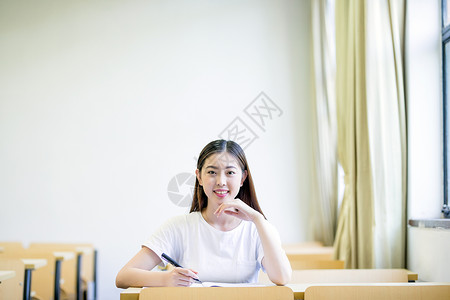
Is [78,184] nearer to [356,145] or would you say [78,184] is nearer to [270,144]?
[270,144]

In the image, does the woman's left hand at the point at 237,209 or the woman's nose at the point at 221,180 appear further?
the woman's nose at the point at 221,180

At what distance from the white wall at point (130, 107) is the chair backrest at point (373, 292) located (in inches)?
137

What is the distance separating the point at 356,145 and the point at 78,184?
3093 millimetres

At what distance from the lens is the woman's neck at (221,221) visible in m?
2.02

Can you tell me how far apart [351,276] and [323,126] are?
2.64 m

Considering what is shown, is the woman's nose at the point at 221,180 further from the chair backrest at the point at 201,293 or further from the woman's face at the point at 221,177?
the chair backrest at the point at 201,293

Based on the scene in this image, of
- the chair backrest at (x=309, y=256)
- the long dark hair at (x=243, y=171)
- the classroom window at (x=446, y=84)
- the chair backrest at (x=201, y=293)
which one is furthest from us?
the chair backrest at (x=309, y=256)

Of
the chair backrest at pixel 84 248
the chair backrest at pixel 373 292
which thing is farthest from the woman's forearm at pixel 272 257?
the chair backrest at pixel 84 248

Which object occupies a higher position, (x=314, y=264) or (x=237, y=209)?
(x=237, y=209)

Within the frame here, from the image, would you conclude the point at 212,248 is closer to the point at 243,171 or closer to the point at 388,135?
the point at 243,171

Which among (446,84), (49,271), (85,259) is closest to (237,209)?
(446,84)

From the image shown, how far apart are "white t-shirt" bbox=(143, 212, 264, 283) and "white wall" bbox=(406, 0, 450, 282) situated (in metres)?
1.11

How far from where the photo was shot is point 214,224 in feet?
6.65

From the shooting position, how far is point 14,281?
2.88 m
